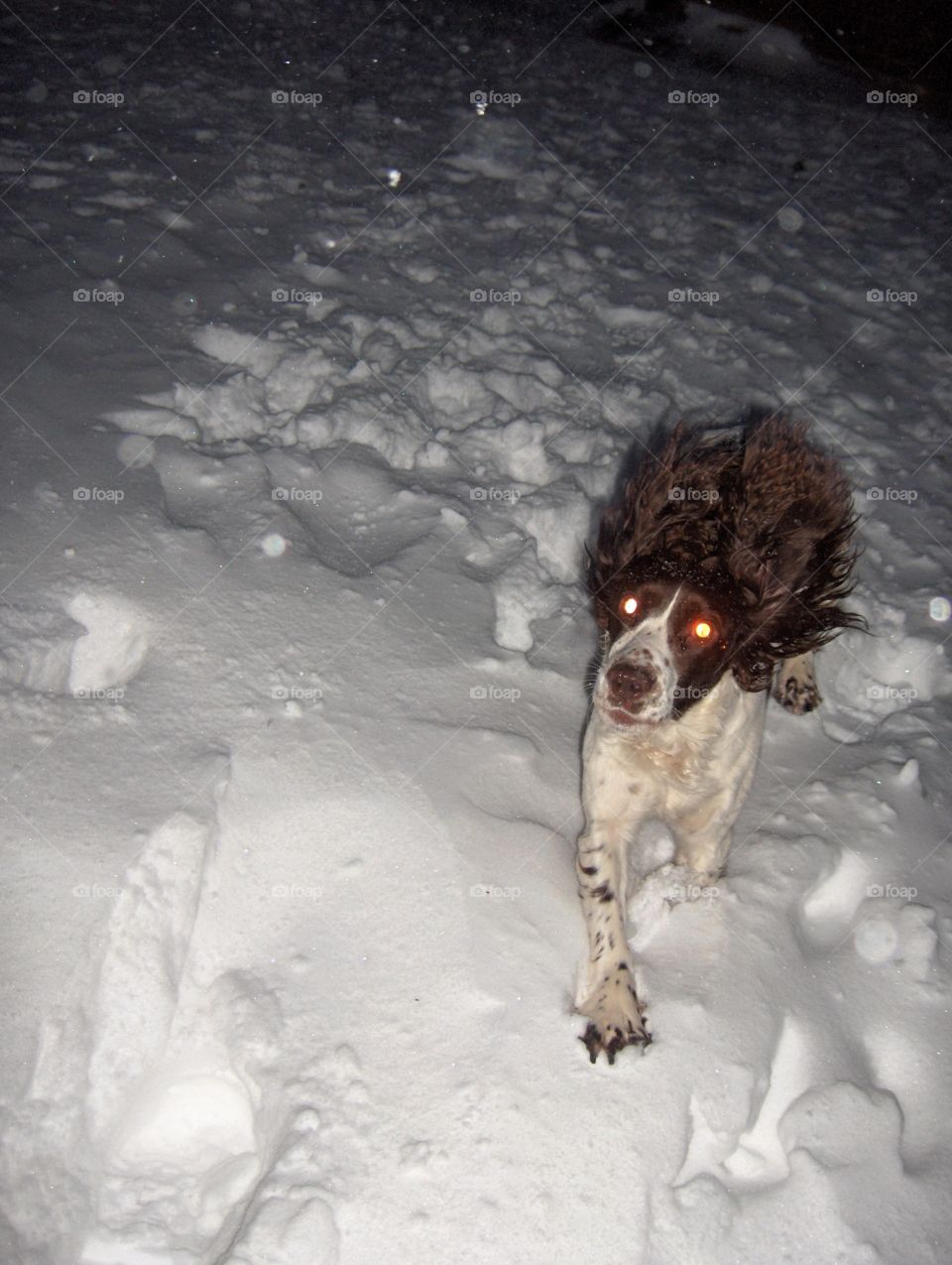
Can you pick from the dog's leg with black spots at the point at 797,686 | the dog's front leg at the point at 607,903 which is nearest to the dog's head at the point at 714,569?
the dog's front leg at the point at 607,903

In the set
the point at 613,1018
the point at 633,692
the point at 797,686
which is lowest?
the point at 613,1018

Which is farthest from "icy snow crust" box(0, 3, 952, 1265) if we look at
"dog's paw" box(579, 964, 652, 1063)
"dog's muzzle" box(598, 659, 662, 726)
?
"dog's muzzle" box(598, 659, 662, 726)

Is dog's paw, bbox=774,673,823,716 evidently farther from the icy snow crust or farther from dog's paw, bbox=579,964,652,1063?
dog's paw, bbox=579,964,652,1063

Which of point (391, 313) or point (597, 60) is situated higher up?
point (597, 60)

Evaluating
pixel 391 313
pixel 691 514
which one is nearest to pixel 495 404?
pixel 391 313

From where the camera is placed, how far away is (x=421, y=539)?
349 centimetres

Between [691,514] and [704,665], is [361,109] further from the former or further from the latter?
[704,665]

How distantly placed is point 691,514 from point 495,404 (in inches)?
67.8

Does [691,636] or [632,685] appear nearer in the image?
Answer: [632,685]

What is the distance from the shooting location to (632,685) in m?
2.31

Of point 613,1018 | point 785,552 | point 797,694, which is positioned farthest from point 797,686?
point 613,1018

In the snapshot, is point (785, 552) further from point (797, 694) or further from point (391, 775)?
point (391, 775)

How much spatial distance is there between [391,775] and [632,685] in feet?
2.67

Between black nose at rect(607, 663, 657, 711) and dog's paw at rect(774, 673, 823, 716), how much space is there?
1.34 meters
